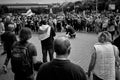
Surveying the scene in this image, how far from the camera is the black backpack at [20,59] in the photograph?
434 centimetres

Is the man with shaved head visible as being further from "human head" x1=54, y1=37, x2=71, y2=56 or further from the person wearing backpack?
the person wearing backpack

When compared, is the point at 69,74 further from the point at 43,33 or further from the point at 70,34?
the point at 70,34

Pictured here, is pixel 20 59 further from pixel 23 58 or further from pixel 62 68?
pixel 62 68

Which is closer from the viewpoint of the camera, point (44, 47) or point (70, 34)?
point (44, 47)

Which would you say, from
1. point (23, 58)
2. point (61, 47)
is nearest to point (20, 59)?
Answer: point (23, 58)

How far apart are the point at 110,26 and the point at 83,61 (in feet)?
17.1

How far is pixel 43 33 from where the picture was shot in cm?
840

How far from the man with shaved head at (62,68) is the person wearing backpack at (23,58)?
47.7 inches

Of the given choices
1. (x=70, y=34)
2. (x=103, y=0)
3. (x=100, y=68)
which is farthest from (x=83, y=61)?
(x=103, y=0)

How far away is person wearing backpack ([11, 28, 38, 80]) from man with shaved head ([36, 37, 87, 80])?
1211 mm

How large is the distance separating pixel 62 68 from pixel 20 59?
1.41 metres

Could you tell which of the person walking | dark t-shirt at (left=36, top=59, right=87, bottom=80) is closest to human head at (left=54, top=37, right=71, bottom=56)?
dark t-shirt at (left=36, top=59, right=87, bottom=80)

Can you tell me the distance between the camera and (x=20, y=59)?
171 inches

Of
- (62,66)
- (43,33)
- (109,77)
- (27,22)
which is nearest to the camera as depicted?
(62,66)
